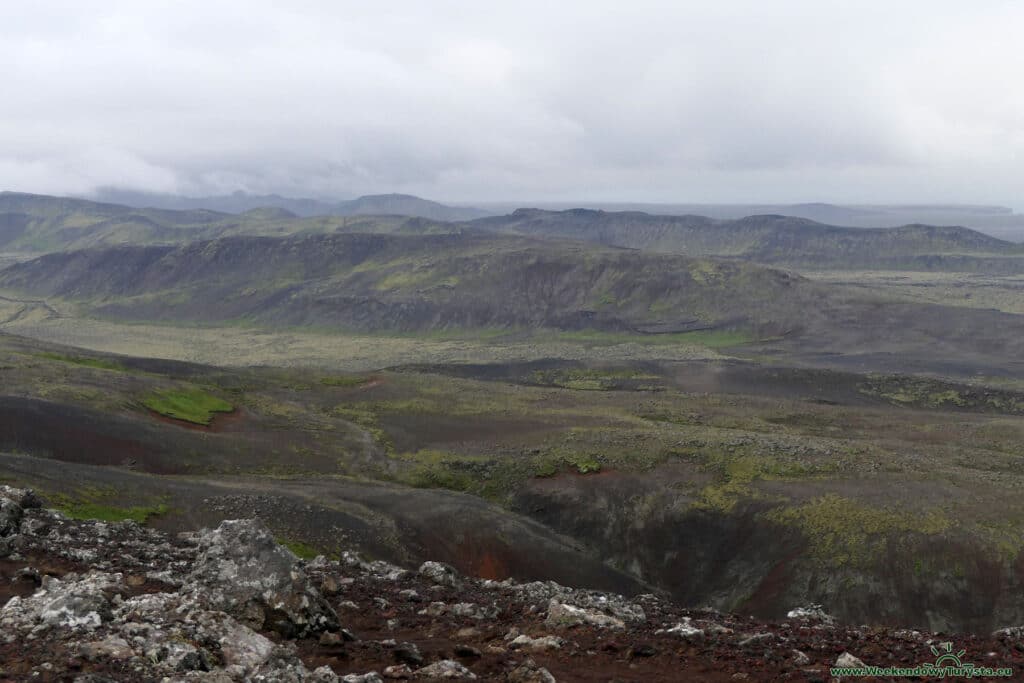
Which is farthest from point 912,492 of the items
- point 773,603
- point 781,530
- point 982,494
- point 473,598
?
point 473,598

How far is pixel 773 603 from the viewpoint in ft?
117

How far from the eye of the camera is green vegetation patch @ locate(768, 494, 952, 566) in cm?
3759

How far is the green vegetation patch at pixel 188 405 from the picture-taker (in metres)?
61.1

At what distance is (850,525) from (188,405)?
56.8 meters

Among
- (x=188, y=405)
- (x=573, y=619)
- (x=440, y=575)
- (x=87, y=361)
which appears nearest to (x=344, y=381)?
(x=188, y=405)

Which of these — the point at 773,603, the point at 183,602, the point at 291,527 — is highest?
the point at 183,602

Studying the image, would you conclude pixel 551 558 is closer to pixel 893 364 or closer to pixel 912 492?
pixel 912 492

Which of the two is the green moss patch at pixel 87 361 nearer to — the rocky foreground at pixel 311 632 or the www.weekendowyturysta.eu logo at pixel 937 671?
the rocky foreground at pixel 311 632

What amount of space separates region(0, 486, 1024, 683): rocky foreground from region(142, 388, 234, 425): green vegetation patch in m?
39.0

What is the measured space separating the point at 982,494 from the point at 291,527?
42.8 meters

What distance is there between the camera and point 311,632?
652 inches

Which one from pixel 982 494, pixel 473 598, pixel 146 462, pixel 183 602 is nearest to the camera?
pixel 183 602

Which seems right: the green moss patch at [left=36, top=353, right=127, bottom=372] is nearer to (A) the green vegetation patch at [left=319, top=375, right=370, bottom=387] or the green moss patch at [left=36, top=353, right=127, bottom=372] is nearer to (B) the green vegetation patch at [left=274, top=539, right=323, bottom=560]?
(A) the green vegetation patch at [left=319, top=375, right=370, bottom=387]

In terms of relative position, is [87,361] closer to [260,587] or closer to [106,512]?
[106,512]
